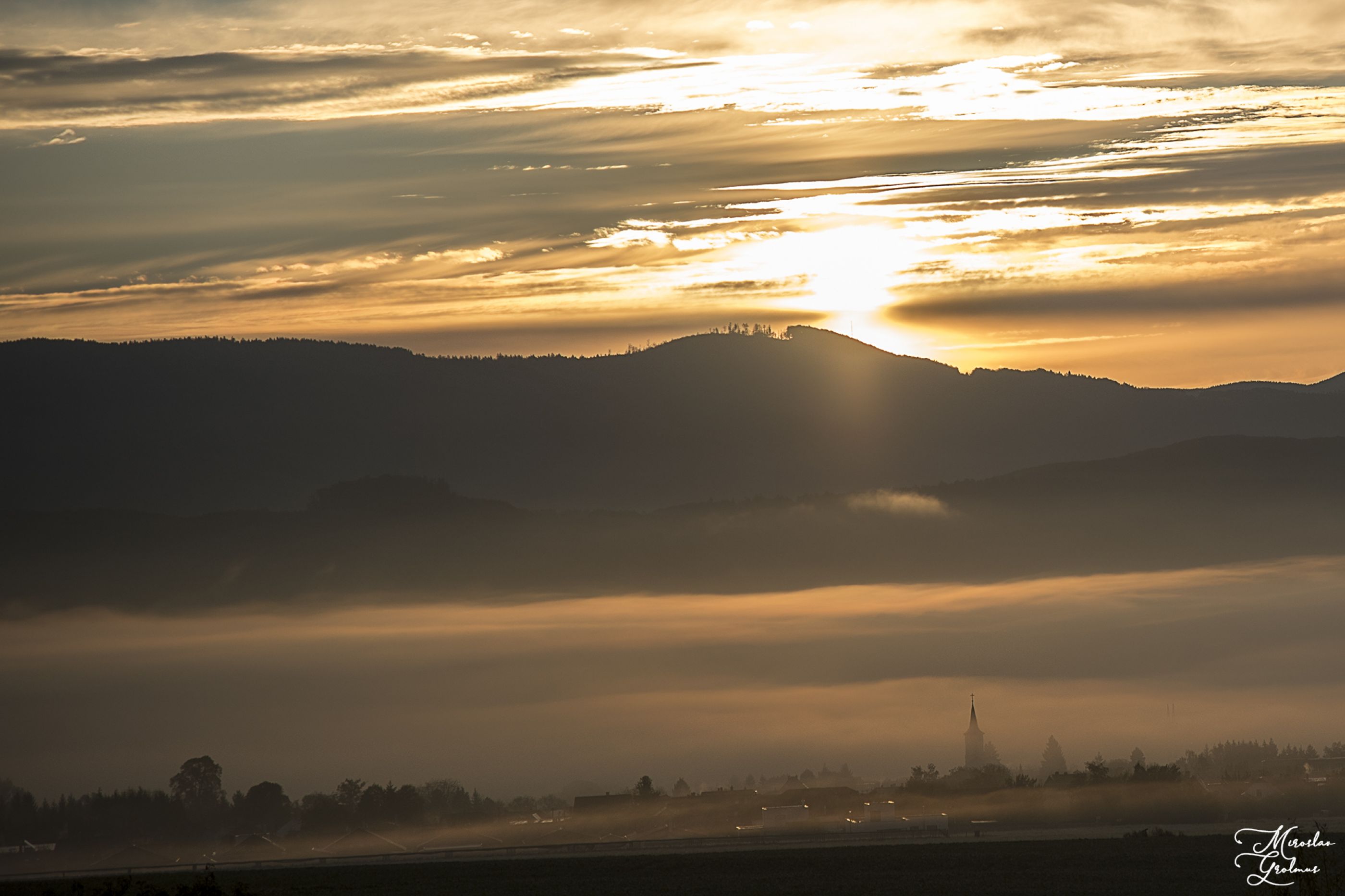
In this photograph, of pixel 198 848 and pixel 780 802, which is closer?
pixel 780 802

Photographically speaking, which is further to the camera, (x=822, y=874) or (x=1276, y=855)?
(x=822, y=874)

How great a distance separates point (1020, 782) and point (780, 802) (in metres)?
27.5

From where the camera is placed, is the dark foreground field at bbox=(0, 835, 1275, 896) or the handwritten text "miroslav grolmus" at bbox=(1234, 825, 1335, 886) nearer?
the handwritten text "miroslav grolmus" at bbox=(1234, 825, 1335, 886)

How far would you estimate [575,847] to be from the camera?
5074 inches

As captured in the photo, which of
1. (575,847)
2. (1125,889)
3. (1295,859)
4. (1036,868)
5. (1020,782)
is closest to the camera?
(1295,859)

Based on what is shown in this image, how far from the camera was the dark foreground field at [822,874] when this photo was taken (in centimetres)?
9325

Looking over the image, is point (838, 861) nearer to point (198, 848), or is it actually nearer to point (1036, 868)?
point (1036, 868)

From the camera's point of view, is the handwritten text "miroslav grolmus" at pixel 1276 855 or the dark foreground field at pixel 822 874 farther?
the dark foreground field at pixel 822 874

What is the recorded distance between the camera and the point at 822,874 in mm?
100500

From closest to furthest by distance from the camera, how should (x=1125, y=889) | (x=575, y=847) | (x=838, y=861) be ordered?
(x=1125, y=889) < (x=838, y=861) < (x=575, y=847)

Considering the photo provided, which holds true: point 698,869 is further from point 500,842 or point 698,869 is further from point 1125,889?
point 500,842

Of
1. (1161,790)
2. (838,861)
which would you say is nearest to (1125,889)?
(838,861)

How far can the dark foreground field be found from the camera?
93250mm

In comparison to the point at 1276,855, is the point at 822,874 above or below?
below
